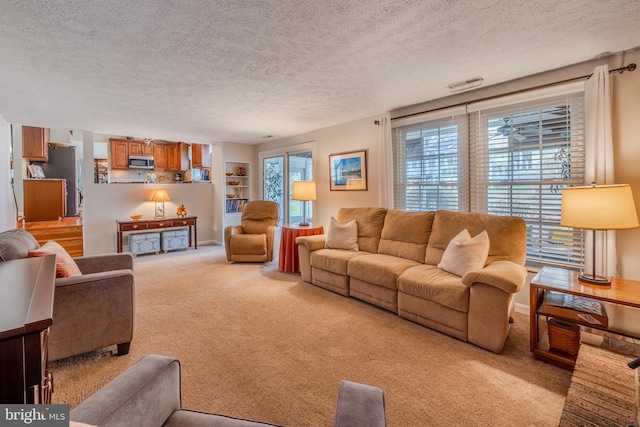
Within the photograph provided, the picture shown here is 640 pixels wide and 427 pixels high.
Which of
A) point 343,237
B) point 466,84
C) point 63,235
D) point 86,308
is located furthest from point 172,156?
point 466,84

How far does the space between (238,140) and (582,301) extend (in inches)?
237

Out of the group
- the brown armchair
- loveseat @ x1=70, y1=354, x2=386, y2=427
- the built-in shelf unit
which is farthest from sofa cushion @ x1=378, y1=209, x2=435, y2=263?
the built-in shelf unit

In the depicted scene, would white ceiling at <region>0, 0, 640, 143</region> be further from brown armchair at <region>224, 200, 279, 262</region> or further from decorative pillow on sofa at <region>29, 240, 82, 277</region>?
brown armchair at <region>224, 200, 279, 262</region>

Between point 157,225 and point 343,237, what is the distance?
13.2ft

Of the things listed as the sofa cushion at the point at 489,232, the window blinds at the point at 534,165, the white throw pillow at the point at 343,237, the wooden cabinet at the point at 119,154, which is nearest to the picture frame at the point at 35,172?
the wooden cabinet at the point at 119,154

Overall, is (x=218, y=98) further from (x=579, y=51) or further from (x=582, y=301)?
(x=582, y=301)

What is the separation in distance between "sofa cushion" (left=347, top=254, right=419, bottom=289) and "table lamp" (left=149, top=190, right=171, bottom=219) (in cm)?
445

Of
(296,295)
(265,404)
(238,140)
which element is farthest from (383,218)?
(238,140)

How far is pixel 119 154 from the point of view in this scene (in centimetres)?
711

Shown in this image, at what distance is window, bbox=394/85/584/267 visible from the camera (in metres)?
2.74

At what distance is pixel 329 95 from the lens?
135 inches

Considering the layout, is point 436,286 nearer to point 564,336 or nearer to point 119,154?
point 564,336

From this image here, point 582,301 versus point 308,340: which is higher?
point 582,301

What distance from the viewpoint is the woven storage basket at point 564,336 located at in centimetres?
207
